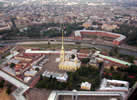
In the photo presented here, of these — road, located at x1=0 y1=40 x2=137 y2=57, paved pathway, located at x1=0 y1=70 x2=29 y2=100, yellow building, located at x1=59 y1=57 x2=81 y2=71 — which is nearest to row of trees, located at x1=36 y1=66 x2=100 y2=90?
yellow building, located at x1=59 y1=57 x2=81 y2=71

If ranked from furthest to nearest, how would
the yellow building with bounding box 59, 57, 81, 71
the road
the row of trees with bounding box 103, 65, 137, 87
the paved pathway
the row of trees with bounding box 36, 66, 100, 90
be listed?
the road
the yellow building with bounding box 59, 57, 81, 71
the row of trees with bounding box 103, 65, 137, 87
the row of trees with bounding box 36, 66, 100, 90
the paved pathway

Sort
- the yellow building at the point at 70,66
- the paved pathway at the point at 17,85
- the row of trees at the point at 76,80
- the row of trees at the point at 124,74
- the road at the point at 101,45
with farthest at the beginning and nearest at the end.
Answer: the road at the point at 101,45
the yellow building at the point at 70,66
the row of trees at the point at 124,74
the row of trees at the point at 76,80
the paved pathway at the point at 17,85

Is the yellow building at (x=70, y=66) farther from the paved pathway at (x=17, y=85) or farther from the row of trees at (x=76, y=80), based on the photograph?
the paved pathway at (x=17, y=85)

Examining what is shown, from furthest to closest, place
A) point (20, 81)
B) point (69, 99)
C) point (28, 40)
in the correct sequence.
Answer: point (28, 40), point (20, 81), point (69, 99)

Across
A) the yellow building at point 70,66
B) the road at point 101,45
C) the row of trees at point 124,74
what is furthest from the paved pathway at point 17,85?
the road at point 101,45

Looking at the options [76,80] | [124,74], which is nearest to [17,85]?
[76,80]

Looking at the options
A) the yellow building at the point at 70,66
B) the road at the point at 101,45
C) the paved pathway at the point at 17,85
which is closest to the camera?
the paved pathway at the point at 17,85

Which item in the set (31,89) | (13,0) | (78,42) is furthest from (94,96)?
(13,0)

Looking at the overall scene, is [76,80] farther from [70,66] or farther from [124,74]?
[124,74]

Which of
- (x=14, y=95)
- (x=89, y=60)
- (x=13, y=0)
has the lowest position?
(x=14, y=95)

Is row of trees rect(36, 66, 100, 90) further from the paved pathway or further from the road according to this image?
the road

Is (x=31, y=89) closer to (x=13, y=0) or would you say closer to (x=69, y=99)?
(x=69, y=99)
